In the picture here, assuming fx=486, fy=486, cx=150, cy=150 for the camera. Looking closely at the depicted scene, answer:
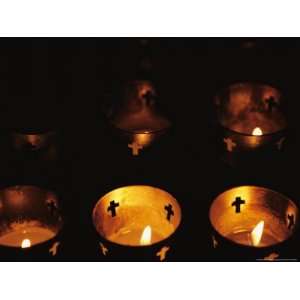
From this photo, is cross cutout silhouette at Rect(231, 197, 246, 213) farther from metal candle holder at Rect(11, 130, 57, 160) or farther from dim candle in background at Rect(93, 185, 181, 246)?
metal candle holder at Rect(11, 130, 57, 160)

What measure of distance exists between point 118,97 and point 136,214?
0.40 metres

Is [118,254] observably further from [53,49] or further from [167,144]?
[53,49]

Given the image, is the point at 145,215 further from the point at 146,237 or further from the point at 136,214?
the point at 146,237

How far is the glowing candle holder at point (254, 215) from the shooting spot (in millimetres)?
1286

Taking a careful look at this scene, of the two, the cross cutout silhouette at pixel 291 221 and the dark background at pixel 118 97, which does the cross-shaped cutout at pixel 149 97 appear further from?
the cross cutout silhouette at pixel 291 221

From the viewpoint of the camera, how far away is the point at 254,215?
4.65ft

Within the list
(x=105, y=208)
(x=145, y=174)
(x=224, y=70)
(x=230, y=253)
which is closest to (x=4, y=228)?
(x=105, y=208)

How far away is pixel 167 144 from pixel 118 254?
51 centimetres

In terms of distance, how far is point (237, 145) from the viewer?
1346 mm

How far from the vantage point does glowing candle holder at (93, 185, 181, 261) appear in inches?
49.7

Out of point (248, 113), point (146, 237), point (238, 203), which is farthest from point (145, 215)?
point (248, 113)

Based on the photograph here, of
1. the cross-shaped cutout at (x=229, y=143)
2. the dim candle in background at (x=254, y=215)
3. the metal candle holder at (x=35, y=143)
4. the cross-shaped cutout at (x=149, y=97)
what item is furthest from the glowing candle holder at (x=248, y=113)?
the metal candle holder at (x=35, y=143)

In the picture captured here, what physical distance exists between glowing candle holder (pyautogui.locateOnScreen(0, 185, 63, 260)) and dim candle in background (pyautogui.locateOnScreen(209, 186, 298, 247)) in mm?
449

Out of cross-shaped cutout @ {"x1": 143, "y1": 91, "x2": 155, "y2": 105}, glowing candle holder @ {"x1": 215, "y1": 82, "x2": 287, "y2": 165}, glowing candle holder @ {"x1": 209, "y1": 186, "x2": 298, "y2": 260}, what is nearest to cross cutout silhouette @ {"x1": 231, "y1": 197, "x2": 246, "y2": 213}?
glowing candle holder @ {"x1": 209, "y1": 186, "x2": 298, "y2": 260}
